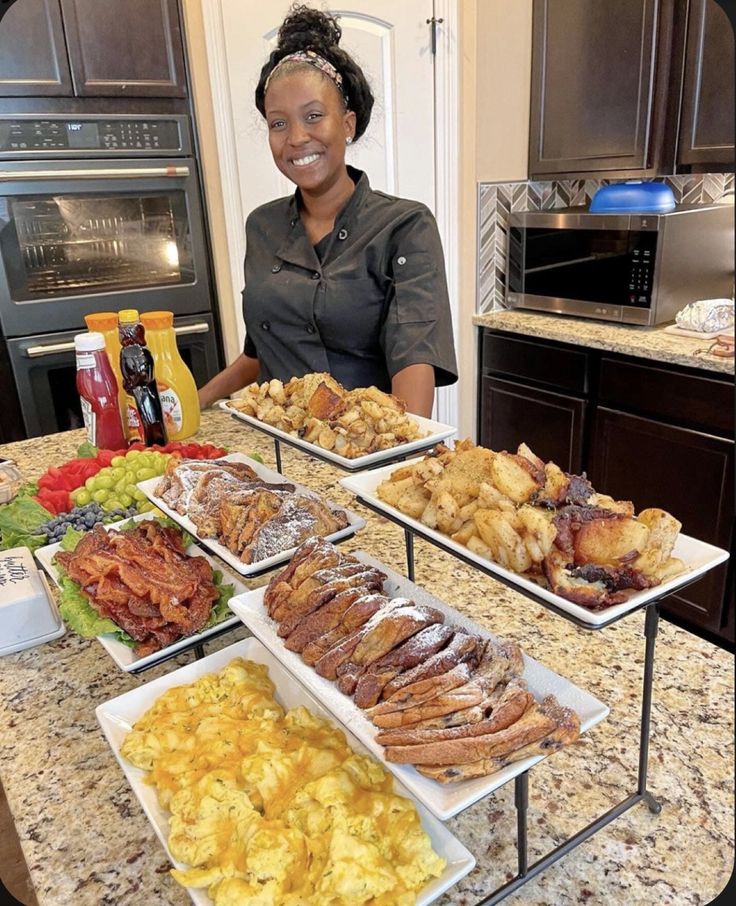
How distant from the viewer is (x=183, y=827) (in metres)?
0.68

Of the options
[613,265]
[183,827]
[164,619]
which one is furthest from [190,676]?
[613,265]

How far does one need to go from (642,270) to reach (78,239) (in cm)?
221

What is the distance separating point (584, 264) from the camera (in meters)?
2.83

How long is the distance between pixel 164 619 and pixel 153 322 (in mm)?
862

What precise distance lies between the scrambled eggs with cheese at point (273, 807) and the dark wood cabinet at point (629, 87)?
232 cm

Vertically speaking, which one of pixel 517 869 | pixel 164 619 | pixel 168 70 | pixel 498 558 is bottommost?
pixel 517 869

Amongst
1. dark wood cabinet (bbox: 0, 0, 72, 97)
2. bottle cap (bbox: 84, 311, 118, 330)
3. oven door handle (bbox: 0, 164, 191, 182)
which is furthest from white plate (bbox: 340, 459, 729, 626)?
dark wood cabinet (bbox: 0, 0, 72, 97)

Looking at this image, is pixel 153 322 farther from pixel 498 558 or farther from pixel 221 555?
pixel 498 558

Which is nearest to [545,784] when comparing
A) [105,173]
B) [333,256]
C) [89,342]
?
[89,342]

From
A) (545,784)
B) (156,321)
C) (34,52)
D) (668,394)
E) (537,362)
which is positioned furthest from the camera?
(537,362)

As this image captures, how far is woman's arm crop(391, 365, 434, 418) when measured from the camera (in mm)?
1535

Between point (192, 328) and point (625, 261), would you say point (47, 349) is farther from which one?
point (625, 261)

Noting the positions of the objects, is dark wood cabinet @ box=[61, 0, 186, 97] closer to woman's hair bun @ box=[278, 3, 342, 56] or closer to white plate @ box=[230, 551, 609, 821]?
woman's hair bun @ box=[278, 3, 342, 56]

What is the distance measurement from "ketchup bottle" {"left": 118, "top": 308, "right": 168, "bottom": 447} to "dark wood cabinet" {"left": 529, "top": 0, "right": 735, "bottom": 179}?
193 cm
